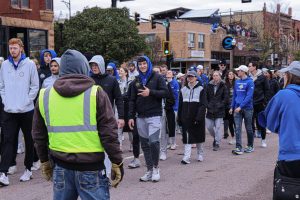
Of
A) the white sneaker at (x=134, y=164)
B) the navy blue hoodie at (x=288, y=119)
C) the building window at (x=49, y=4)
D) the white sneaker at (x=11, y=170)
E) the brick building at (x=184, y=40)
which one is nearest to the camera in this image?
the navy blue hoodie at (x=288, y=119)

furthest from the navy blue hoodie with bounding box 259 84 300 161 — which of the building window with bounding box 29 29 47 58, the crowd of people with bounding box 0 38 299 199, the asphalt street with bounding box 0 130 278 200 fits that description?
the building window with bounding box 29 29 47 58

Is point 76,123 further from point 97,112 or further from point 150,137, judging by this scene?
point 150,137

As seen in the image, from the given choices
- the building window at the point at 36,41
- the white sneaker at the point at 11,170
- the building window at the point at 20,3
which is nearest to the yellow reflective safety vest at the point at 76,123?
the white sneaker at the point at 11,170

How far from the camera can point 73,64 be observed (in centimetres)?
418

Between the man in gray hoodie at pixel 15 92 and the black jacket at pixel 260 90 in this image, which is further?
the black jacket at pixel 260 90

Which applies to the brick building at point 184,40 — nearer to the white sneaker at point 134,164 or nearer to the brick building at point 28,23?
the brick building at point 28,23

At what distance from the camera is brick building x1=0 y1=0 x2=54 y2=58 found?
75.7ft

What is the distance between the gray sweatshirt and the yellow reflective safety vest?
154 inches

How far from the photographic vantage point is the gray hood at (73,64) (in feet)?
13.7

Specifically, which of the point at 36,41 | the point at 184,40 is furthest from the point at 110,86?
the point at 184,40

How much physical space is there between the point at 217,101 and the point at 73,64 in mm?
7542

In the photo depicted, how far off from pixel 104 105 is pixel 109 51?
108 ft

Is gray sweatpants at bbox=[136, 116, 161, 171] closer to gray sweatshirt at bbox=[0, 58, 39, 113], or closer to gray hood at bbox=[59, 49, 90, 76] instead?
gray sweatshirt at bbox=[0, 58, 39, 113]

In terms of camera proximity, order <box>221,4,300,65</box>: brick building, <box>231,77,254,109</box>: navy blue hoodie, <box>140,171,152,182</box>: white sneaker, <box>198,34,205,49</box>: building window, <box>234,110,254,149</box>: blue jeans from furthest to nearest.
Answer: <box>198,34,205,49</box>: building window, <box>221,4,300,65</box>: brick building, <box>234,110,254,149</box>: blue jeans, <box>231,77,254,109</box>: navy blue hoodie, <box>140,171,152,182</box>: white sneaker
